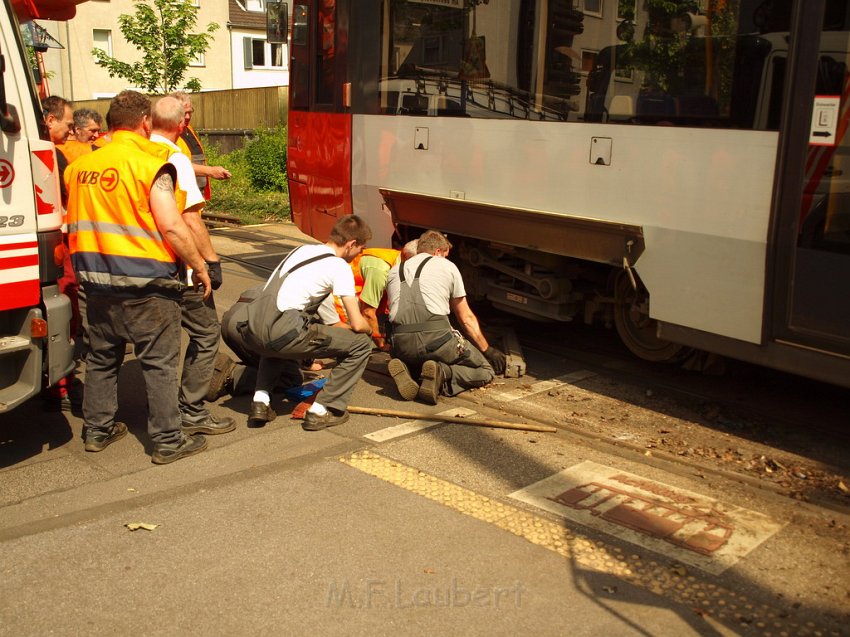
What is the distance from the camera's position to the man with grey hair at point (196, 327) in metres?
5.14

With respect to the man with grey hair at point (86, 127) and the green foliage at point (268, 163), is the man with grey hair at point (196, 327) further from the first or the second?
the green foliage at point (268, 163)

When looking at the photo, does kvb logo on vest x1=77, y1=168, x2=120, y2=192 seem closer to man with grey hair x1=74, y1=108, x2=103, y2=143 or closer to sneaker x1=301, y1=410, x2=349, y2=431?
sneaker x1=301, y1=410, x2=349, y2=431

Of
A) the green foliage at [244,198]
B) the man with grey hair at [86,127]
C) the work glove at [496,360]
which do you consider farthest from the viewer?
the green foliage at [244,198]

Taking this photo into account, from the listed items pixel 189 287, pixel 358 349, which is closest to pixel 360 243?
pixel 358 349

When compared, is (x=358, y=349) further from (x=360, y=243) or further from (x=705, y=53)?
(x=705, y=53)

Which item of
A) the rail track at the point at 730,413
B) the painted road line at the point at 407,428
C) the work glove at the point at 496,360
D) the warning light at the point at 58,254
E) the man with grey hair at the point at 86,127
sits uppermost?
the man with grey hair at the point at 86,127

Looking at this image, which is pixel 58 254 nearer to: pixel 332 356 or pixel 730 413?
pixel 332 356

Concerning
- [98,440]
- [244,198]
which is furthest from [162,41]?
[98,440]

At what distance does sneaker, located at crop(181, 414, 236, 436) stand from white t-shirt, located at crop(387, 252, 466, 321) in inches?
55.7

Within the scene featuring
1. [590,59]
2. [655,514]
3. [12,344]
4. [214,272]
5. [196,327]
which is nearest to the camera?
[655,514]

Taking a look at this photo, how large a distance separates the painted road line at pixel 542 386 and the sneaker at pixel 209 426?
1824 millimetres

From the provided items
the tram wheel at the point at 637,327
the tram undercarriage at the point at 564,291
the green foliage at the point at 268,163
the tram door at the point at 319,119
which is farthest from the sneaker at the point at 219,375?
the green foliage at the point at 268,163

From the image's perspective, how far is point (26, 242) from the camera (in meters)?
4.54

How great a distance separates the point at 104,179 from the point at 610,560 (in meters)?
3.07
